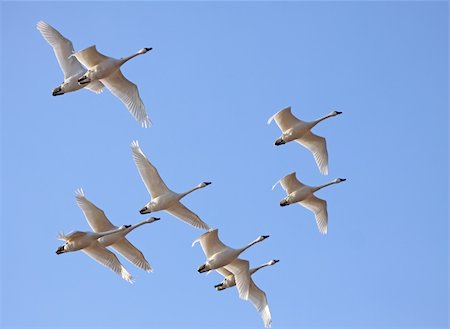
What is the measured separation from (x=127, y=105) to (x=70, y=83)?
2446mm

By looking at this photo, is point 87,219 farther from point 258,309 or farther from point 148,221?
point 258,309

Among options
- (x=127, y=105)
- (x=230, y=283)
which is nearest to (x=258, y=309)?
(x=230, y=283)

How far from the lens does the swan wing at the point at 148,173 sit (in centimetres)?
5106

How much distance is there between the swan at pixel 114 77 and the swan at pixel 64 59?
0.76m

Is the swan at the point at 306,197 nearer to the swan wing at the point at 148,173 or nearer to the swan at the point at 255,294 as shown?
the swan at the point at 255,294

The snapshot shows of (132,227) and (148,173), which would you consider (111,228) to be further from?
(148,173)

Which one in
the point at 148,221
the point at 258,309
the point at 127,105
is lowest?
the point at 258,309

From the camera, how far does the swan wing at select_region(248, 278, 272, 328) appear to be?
5444 centimetres

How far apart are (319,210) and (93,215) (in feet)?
37.1

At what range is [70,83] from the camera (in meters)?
50.8

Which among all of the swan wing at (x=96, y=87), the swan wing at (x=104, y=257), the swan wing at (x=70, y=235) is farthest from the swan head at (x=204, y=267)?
the swan wing at (x=96, y=87)

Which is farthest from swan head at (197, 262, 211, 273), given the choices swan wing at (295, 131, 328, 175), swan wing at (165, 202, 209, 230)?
swan wing at (295, 131, 328, 175)

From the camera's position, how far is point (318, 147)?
56.4 m

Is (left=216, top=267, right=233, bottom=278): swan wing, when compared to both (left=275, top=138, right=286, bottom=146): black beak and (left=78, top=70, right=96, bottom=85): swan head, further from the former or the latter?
(left=78, top=70, right=96, bottom=85): swan head
